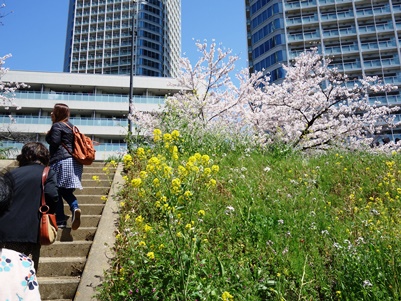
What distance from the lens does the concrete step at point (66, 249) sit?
3.92m

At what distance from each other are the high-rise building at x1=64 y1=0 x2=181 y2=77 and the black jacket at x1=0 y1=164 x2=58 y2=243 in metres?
67.6

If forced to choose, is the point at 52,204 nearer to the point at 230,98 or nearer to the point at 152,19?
the point at 230,98

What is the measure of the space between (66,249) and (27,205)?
1650 mm

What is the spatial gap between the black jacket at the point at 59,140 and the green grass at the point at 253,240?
111 cm

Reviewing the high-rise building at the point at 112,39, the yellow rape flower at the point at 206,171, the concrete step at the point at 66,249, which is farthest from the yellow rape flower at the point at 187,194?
the high-rise building at the point at 112,39

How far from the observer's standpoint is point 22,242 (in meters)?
2.46

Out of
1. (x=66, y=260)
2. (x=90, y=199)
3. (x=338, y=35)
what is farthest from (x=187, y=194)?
(x=338, y=35)

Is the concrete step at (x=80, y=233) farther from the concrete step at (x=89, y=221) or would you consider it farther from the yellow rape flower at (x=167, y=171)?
the yellow rape flower at (x=167, y=171)

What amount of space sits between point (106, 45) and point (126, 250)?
73.2m

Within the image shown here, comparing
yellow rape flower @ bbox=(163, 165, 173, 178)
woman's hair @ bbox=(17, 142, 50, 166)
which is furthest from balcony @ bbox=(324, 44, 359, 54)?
woman's hair @ bbox=(17, 142, 50, 166)

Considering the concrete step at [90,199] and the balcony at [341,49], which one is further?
the balcony at [341,49]

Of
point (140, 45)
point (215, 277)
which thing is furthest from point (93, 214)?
point (140, 45)

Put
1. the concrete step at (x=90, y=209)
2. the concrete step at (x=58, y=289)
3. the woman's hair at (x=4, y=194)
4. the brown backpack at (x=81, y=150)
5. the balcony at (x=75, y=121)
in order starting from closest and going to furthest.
→ the woman's hair at (x=4, y=194)
the concrete step at (x=58, y=289)
the brown backpack at (x=81, y=150)
the concrete step at (x=90, y=209)
the balcony at (x=75, y=121)

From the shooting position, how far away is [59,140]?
170 inches
